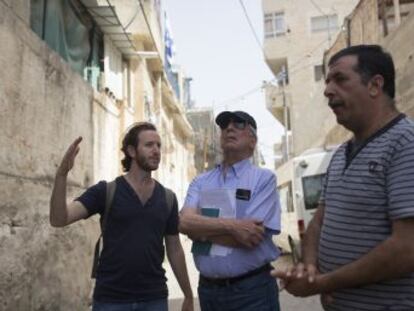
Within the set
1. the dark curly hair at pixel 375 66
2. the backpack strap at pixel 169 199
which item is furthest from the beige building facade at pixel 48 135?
the dark curly hair at pixel 375 66

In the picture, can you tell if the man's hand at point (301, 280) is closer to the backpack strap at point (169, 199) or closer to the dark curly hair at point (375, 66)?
the dark curly hair at point (375, 66)

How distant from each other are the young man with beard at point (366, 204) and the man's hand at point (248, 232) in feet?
Answer: 2.36

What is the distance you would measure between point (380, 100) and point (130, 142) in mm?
1879

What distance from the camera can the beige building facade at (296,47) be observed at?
32688mm

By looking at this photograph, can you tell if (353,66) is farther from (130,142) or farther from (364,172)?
(130,142)

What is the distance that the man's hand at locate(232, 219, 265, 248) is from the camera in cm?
290

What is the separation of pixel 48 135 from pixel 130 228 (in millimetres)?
3061

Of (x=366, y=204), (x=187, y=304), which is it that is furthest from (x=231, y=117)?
(x=366, y=204)

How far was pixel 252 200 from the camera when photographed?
3.09 m

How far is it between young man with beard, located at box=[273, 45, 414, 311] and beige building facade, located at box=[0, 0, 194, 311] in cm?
323

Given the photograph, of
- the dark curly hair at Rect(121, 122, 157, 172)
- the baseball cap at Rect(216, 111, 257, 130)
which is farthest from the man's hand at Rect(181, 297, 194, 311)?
the baseball cap at Rect(216, 111, 257, 130)

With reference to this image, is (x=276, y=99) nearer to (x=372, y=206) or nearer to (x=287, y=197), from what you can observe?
(x=287, y=197)

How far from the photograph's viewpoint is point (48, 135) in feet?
19.0

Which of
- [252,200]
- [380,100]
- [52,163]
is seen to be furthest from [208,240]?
[52,163]
